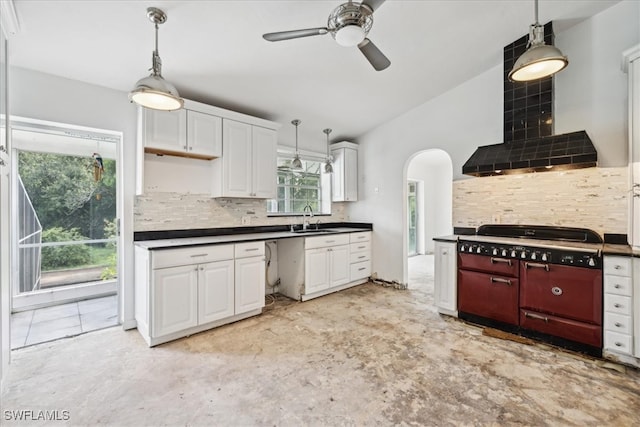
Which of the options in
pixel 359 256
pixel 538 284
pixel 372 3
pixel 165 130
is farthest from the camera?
pixel 359 256

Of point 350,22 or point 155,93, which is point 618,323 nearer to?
point 350,22

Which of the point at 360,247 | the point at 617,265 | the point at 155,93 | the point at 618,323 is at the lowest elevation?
the point at 618,323

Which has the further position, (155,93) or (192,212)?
(192,212)

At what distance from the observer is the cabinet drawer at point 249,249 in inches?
123

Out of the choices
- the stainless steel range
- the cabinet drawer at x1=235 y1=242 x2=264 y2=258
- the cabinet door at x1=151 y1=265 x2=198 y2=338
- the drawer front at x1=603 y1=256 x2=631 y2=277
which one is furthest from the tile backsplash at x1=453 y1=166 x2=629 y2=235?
the cabinet door at x1=151 y1=265 x2=198 y2=338

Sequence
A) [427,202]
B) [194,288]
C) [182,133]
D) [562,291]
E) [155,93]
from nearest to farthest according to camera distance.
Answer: [155,93], [562,291], [194,288], [182,133], [427,202]

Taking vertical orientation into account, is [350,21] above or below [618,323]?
above

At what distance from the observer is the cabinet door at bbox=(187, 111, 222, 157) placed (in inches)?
121

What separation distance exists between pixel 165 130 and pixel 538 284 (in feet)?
13.0

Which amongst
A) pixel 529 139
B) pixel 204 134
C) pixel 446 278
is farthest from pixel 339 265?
pixel 529 139

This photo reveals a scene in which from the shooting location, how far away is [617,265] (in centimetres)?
230

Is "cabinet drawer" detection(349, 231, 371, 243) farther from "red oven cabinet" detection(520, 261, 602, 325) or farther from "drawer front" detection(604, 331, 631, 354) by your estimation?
"drawer front" detection(604, 331, 631, 354)

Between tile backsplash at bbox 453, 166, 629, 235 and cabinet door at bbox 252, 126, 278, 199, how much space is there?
2.50 m

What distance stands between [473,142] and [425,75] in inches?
42.2
